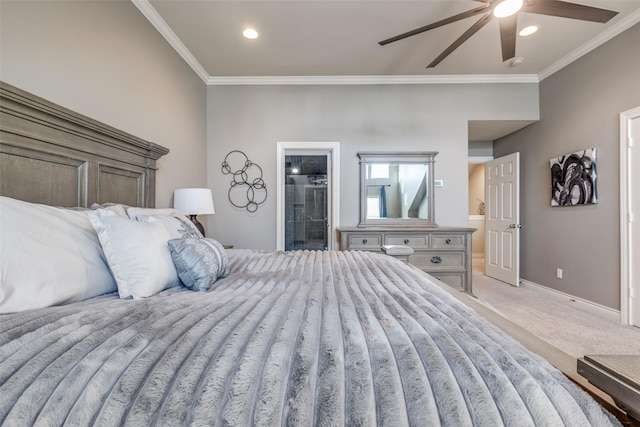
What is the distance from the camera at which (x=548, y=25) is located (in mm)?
2557

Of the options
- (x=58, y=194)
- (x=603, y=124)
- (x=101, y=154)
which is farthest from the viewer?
(x=603, y=124)

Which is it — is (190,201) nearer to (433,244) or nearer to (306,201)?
(306,201)

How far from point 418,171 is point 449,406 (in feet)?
11.3

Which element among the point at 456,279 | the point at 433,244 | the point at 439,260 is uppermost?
the point at 433,244

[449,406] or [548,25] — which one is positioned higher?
[548,25]

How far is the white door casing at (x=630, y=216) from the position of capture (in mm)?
2477

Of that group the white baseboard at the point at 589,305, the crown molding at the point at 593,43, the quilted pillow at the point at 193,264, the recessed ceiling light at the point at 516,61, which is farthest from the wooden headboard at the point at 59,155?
the white baseboard at the point at 589,305

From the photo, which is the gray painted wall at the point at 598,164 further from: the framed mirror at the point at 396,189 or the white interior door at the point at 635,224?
the framed mirror at the point at 396,189

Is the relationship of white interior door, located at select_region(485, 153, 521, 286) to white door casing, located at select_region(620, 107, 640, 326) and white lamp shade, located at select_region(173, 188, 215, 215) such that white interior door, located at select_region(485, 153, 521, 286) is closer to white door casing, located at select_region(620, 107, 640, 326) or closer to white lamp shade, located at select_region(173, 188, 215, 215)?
white door casing, located at select_region(620, 107, 640, 326)

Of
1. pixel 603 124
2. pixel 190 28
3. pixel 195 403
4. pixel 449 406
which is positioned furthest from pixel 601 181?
pixel 190 28

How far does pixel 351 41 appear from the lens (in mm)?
2779

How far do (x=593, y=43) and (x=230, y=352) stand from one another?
14.6 feet

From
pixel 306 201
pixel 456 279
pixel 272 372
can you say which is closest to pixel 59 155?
pixel 272 372

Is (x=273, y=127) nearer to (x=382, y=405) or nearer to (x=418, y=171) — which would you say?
(x=418, y=171)
